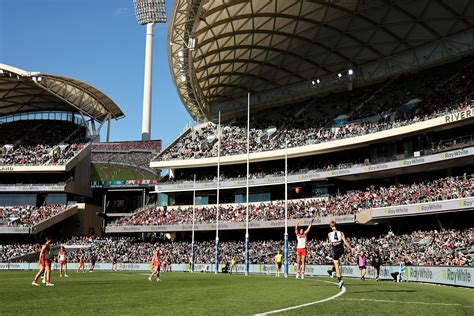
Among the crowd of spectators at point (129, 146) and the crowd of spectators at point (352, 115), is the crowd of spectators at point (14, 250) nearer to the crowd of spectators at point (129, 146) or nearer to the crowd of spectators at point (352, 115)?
the crowd of spectators at point (352, 115)

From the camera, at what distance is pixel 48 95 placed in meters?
82.8

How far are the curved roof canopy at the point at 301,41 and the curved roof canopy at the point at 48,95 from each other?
17.1m

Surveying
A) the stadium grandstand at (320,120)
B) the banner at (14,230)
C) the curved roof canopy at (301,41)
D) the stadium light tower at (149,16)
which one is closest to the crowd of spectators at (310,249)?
the stadium grandstand at (320,120)

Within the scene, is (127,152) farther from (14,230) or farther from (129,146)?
(14,230)

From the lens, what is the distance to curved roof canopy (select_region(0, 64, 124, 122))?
7412 cm

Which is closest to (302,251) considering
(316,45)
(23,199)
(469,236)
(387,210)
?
(469,236)

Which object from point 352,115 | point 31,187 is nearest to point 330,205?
point 352,115

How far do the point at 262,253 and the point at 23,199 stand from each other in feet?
133

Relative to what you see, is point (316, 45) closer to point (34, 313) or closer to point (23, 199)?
point (23, 199)

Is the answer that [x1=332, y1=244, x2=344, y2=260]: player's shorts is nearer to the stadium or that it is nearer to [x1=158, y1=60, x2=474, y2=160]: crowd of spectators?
the stadium

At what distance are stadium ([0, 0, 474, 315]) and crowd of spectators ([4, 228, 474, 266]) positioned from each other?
225 mm

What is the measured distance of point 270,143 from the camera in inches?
2584

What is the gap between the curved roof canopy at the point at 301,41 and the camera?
51594mm

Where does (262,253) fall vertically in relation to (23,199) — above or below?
below
